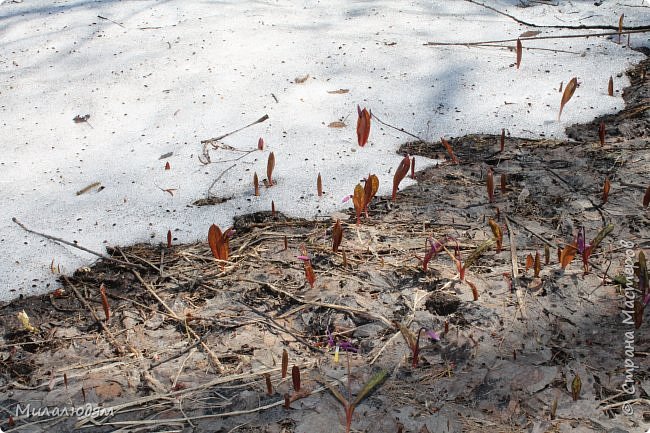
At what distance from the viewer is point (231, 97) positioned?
4.05m

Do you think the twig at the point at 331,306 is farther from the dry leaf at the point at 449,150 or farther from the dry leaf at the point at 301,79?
the dry leaf at the point at 301,79

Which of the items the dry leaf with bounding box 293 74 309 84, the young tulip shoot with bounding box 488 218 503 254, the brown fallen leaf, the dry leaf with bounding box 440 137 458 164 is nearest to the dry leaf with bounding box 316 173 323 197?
the dry leaf with bounding box 440 137 458 164

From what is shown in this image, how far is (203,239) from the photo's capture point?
296cm

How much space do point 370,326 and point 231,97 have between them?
222cm

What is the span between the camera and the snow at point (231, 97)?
3.16 meters

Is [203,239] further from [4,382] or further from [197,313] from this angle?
[4,382]

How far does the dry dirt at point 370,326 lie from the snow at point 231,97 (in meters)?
0.28

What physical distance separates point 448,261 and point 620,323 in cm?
70

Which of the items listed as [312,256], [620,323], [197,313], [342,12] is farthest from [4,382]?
[342,12]

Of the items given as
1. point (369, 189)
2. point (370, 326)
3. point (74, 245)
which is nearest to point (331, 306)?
point (370, 326)

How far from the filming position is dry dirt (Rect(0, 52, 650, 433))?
2.01 m

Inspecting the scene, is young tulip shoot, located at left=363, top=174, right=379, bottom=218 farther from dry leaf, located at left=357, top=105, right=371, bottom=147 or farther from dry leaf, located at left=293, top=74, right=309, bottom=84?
dry leaf, located at left=293, top=74, right=309, bottom=84

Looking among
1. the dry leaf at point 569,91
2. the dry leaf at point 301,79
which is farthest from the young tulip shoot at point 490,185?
the dry leaf at point 301,79

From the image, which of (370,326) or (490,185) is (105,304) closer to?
(370,326)
